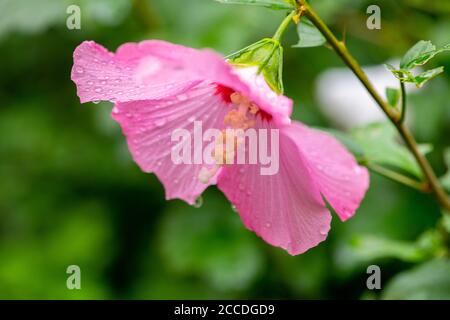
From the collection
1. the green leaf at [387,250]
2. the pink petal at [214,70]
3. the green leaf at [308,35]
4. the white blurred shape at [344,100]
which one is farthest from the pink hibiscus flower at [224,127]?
the white blurred shape at [344,100]

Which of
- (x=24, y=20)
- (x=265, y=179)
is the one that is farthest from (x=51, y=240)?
(x=265, y=179)

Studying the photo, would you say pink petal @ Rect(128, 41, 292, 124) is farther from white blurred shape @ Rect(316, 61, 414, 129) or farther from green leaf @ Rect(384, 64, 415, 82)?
white blurred shape @ Rect(316, 61, 414, 129)

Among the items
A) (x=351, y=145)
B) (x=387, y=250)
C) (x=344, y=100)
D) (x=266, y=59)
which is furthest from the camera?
(x=344, y=100)

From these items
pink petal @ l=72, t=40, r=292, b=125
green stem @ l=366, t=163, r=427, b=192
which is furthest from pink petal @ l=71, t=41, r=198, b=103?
green stem @ l=366, t=163, r=427, b=192

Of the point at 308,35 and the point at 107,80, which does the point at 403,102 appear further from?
the point at 107,80

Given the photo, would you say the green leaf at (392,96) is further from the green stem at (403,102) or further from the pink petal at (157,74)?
the pink petal at (157,74)

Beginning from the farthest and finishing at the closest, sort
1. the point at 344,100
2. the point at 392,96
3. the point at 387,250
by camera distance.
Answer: the point at 344,100
the point at 387,250
the point at 392,96

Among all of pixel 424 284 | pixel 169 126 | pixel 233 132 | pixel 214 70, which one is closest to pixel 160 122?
pixel 169 126
